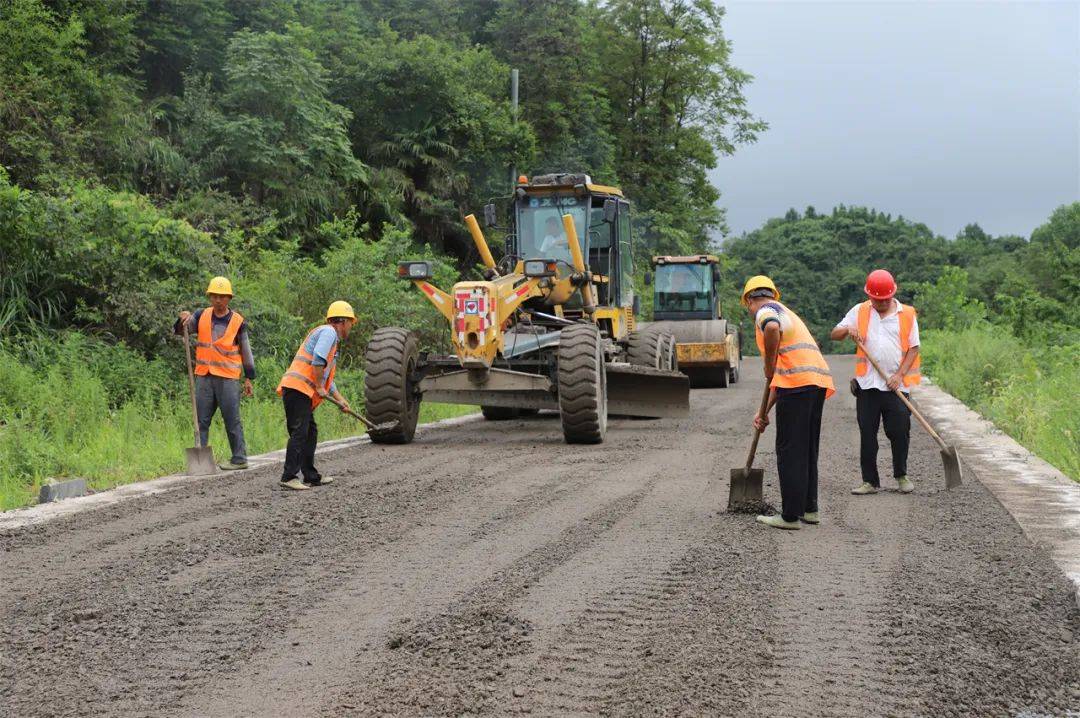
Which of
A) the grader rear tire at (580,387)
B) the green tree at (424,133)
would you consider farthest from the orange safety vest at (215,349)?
the green tree at (424,133)

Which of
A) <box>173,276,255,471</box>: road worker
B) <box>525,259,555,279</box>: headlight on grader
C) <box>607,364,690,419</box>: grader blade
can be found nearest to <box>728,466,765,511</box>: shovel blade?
<box>173,276,255,471</box>: road worker

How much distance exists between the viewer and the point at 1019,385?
1659 centimetres

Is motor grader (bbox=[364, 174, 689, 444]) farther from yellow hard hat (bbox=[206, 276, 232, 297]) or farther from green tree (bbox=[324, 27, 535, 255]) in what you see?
green tree (bbox=[324, 27, 535, 255])

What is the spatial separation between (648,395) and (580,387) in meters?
2.27

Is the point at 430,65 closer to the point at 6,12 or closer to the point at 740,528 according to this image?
the point at 6,12

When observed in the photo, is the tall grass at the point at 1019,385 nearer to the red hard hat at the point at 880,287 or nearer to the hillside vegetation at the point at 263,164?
the red hard hat at the point at 880,287

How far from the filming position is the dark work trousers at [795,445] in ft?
24.4

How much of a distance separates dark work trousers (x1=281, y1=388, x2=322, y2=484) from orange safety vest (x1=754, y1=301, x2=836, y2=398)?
3902 mm

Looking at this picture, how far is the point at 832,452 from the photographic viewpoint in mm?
11695

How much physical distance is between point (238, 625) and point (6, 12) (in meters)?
16.7

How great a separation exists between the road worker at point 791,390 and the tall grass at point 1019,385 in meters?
3.62

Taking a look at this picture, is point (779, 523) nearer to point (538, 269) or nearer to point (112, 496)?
point (112, 496)

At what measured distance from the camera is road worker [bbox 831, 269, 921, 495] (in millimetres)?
8961

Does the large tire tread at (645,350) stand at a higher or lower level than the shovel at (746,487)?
higher
